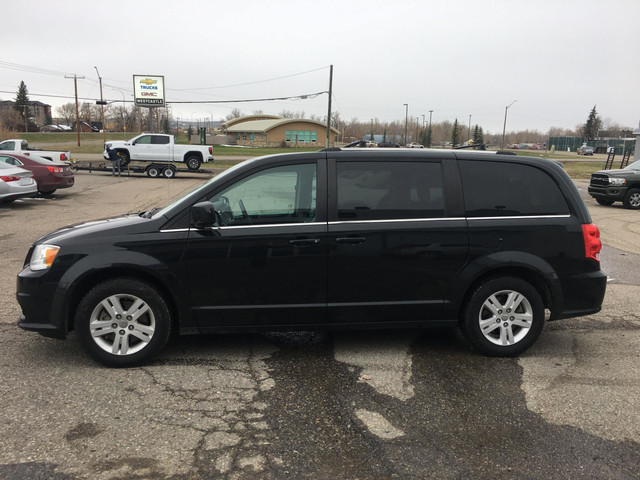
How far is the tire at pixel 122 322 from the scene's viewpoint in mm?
4070

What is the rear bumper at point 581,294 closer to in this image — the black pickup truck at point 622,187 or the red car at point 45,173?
the black pickup truck at point 622,187

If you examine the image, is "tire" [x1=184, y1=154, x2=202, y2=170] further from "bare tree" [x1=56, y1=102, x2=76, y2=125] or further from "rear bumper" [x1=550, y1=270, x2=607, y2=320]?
"bare tree" [x1=56, y1=102, x2=76, y2=125]

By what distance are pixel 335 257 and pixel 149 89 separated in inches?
2097

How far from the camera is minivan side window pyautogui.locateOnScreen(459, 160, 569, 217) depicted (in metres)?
4.42

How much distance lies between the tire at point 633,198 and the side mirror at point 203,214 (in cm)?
1674

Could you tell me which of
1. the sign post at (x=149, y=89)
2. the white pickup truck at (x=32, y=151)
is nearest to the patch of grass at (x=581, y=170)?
the white pickup truck at (x=32, y=151)

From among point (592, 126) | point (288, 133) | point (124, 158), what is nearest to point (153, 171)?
point (124, 158)

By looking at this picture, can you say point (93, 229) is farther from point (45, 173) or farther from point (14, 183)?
point (45, 173)

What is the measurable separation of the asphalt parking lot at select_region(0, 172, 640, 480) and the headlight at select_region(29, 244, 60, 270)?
83 cm

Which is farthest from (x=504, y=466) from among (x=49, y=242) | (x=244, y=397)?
(x=49, y=242)

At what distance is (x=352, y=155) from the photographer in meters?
4.38

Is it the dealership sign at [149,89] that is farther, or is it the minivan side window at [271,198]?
the dealership sign at [149,89]

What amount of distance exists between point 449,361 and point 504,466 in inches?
60.2

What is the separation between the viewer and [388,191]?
14.2 ft
